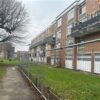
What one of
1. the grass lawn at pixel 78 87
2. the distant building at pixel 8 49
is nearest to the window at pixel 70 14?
the distant building at pixel 8 49

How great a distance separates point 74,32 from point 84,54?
110 ft

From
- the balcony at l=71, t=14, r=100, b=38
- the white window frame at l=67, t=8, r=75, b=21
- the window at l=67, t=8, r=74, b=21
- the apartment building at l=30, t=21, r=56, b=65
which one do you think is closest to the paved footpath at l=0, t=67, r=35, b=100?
the apartment building at l=30, t=21, r=56, b=65

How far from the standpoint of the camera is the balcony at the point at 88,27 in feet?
108

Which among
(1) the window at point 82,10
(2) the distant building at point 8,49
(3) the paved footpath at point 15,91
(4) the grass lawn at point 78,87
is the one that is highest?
(1) the window at point 82,10

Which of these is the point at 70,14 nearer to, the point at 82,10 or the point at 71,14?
the point at 71,14

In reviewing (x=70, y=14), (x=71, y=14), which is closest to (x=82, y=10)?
(x=71, y=14)

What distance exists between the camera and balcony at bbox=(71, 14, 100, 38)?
3286 cm

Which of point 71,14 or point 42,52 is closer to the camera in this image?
point 42,52

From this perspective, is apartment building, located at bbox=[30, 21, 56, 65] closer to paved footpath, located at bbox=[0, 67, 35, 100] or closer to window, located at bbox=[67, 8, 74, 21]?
paved footpath, located at bbox=[0, 67, 35, 100]

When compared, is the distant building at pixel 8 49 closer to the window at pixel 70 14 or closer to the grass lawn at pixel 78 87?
the window at pixel 70 14

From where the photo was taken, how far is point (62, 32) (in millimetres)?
55719

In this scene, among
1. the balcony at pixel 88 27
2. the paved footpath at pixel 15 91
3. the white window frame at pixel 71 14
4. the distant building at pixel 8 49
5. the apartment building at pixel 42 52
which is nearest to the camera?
the apartment building at pixel 42 52

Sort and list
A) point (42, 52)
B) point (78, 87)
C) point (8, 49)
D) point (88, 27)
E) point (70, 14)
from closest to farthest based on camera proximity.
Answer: point (42, 52) < point (78, 87) < point (88, 27) < point (70, 14) < point (8, 49)

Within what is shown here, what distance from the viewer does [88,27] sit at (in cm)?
3528
